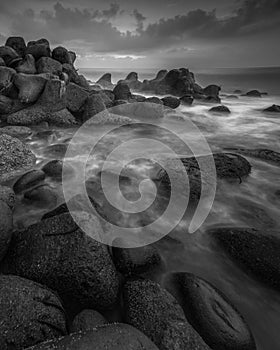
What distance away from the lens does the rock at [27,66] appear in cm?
1050

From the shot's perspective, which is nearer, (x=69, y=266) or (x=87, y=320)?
(x=87, y=320)

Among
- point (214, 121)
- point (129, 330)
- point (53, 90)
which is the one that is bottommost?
point (214, 121)

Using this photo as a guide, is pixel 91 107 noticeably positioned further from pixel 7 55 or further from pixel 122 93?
pixel 122 93

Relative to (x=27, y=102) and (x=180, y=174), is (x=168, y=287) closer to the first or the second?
(x=180, y=174)

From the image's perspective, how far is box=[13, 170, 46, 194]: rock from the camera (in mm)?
4434

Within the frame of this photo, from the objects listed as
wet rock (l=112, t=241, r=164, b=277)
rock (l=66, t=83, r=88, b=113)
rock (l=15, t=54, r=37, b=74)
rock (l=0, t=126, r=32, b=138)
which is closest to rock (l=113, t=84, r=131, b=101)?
rock (l=15, t=54, r=37, b=74)

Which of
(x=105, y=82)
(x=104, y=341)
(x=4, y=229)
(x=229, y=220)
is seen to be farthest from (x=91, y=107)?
(x=105, y=82)

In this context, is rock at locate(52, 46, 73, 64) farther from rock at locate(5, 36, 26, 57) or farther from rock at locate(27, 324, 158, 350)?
rock at locate(27, 324, 158, 350)

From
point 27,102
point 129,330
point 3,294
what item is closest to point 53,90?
point 27,102

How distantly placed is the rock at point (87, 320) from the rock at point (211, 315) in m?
0.88

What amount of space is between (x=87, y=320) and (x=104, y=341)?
626 millimetres

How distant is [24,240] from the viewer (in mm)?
2707

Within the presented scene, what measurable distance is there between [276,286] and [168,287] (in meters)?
1.29

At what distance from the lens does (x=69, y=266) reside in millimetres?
2457
